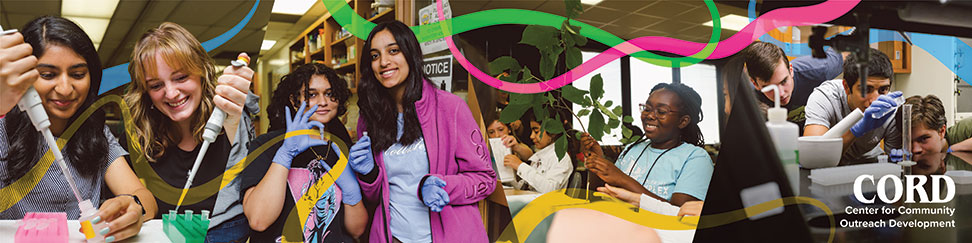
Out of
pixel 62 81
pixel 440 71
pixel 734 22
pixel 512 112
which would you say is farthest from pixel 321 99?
pixel 734 22

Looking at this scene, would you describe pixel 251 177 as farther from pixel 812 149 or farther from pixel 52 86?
pixel 812 149

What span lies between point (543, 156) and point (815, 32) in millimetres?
838

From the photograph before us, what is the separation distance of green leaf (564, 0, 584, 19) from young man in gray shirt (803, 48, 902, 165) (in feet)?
2.22

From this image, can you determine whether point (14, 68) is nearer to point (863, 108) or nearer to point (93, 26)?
point (93, 26)

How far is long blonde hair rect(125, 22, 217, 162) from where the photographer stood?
5.61 feet

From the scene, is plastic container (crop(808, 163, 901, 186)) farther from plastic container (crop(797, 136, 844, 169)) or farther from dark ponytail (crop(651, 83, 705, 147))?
dark ponytail (crop(651, 83, 705, 147))

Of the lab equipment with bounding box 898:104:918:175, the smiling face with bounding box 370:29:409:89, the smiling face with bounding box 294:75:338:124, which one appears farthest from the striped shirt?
the lab equipment with bounding box 898:104:918:175

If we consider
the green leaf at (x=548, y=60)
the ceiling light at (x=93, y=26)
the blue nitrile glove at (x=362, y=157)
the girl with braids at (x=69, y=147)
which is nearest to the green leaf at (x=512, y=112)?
the green leaf at (x=548, y=60)

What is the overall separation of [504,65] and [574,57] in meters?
0.24

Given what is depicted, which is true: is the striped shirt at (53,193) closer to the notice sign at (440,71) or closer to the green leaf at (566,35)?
the notice sign at (440,71)

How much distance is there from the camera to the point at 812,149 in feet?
4.87

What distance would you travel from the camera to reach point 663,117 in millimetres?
1567

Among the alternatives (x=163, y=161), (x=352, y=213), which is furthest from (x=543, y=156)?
(x=163, y=161)

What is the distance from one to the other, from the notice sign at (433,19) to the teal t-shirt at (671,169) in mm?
731
